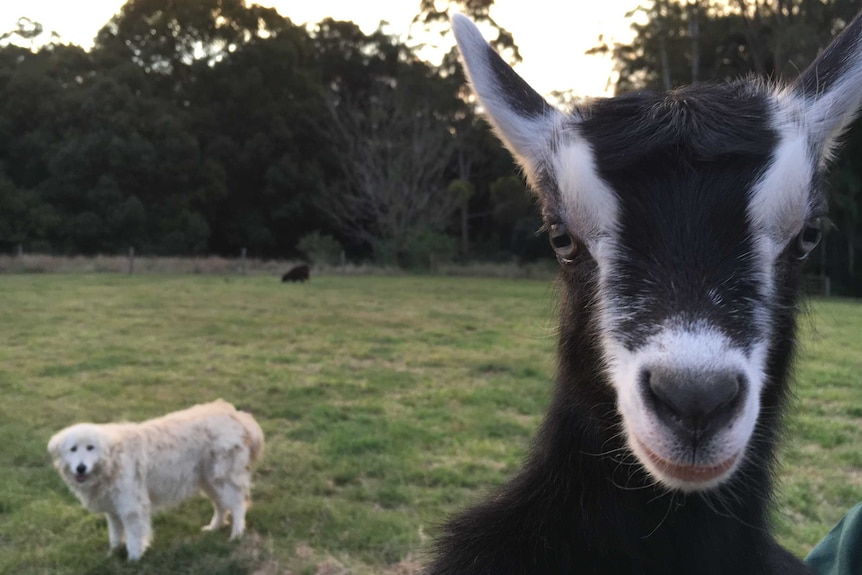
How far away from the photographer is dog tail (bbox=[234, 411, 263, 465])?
5559 millimetres

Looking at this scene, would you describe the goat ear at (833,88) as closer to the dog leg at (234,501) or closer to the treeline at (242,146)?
the dog leg at (234,501)

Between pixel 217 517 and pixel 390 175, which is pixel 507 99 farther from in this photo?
pixel 390 175

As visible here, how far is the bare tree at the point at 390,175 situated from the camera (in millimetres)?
40031

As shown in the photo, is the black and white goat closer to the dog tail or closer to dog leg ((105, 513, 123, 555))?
the dog tail

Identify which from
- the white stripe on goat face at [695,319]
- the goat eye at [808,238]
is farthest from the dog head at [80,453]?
the goat eye at [808,238]

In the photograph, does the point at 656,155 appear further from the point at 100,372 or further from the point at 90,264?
the point at 90,264

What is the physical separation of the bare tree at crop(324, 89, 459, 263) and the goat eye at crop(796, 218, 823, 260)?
36.4 m

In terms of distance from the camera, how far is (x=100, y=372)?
9.76 meters

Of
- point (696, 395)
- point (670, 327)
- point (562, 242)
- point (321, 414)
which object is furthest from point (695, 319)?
point (321, 414)

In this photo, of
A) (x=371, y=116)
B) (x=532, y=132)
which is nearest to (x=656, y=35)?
(x=371, y=116)

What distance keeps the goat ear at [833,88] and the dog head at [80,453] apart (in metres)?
4.84

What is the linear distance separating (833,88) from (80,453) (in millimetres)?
5020

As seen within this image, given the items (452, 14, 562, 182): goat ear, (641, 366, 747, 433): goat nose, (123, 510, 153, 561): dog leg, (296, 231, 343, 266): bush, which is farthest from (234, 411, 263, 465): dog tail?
(296, 231, 343, 266): bush

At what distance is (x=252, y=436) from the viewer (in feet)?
18.3
